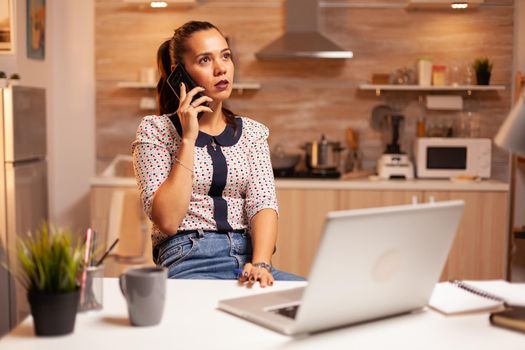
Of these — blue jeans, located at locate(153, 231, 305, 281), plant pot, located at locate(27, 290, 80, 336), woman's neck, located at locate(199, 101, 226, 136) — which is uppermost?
woman's neck, located at locate(199, 101, 226, 136)

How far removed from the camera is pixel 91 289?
1.44 meters

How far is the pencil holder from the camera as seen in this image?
1419mm

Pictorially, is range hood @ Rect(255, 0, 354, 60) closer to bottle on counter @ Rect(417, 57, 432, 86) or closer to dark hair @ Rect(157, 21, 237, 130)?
bottle on counter @ Rect(417, 57, 432, 86)

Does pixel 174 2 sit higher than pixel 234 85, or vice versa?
pixel 174 2

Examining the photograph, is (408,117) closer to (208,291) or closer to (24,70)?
(24,70)

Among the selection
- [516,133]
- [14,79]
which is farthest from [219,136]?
[14,79]

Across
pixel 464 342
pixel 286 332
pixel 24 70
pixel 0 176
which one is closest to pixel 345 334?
pixel 286 332

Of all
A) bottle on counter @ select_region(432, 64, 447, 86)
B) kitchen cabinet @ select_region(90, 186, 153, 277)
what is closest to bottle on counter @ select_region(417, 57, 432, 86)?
bottle on counter @ select_region(432, 64, 447, 86)

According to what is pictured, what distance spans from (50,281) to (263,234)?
927 mm

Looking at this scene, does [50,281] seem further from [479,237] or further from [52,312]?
[479,237]

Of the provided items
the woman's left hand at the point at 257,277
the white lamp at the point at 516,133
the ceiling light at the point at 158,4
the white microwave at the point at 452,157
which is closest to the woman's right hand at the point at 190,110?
the woman's left hand at the point at 257,277

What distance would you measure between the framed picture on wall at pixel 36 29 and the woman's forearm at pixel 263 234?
8.78ft

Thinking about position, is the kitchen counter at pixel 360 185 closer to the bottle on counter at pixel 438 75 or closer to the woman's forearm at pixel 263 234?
the bottle on counter at pixel 438 75

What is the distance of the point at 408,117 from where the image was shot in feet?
15.6
